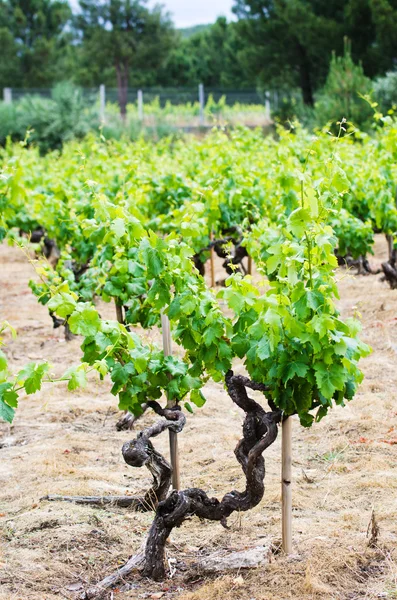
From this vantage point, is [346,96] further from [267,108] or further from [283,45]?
[267,108]

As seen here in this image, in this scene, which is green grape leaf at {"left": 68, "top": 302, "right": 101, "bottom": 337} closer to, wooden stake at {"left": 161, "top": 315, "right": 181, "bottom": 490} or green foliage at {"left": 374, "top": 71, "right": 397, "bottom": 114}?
wooden stake at {"left": 161, "top": 315, "right": 181, "bottom": 490}

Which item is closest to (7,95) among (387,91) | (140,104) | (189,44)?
(140,104)

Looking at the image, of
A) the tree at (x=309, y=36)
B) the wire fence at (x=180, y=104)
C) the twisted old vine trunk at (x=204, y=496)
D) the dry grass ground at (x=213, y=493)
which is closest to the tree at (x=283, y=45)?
the tree at (x=309, y=36)

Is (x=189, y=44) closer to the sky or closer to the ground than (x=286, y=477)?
closer to the sky

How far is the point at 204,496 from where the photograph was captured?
3.98 m

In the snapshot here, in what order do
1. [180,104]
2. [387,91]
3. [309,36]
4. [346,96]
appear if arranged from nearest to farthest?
[346,96], [387,91], [309,36], [180,104]

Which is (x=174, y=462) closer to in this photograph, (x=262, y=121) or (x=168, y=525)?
(x=168, y=525)

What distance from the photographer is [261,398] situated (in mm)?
6797

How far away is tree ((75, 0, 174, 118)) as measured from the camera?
4091cm

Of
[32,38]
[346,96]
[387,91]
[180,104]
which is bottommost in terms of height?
[180,104]

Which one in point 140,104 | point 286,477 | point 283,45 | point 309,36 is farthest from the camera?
point 140,104

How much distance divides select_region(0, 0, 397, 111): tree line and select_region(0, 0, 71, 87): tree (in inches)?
1.9

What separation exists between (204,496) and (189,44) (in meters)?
50.4

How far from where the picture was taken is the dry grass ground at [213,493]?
12.7 feet
